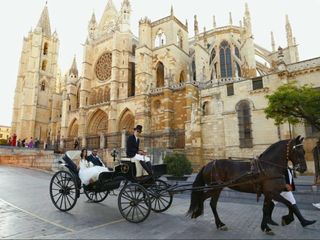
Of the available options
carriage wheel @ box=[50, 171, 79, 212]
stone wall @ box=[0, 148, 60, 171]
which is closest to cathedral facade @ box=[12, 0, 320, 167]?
stone wall @ box=[0, 148, 60, 171]

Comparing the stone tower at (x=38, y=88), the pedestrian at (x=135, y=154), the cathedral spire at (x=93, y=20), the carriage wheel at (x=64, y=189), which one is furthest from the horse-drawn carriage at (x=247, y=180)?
the cathedral spire at (x=93, y=20)

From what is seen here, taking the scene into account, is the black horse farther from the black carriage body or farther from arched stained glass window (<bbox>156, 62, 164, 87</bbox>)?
arched stained glass window (<bbox>156, 62, 164, 87</bbox>)

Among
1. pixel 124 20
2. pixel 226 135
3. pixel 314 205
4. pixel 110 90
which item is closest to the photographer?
pixel 314 205

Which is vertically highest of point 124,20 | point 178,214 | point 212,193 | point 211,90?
point 124,20

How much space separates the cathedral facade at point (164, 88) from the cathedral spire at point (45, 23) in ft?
0.71

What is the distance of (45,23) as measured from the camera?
141ft

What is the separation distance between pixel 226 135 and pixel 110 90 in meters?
16.8

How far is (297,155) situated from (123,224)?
3659 mm

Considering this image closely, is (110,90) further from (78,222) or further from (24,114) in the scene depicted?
(78,222)

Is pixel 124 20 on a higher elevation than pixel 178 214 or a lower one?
higher

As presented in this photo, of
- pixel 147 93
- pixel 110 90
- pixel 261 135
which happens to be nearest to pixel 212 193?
pixel 261 135

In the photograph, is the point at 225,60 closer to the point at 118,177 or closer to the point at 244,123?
the point at 244,123

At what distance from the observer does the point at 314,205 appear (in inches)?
238

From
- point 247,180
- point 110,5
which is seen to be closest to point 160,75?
point 110,5
